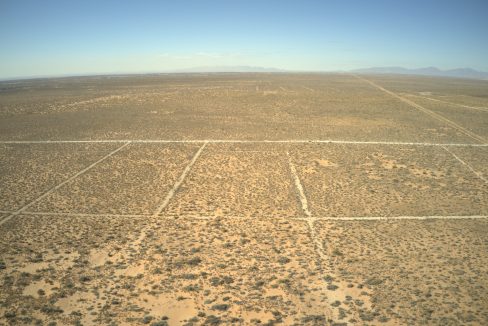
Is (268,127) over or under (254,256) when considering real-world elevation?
over

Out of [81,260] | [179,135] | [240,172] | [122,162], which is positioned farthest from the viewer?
[179,135]

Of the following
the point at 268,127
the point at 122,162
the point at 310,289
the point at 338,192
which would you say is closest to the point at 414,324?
the point at 310,289

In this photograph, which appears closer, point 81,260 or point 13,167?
point 81,260

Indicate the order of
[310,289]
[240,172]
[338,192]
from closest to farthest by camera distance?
1. [310,289]
2. [338,192]
3. [240,172]

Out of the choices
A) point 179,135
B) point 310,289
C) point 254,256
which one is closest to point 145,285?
point 254,256

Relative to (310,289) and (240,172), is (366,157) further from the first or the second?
(310,289)

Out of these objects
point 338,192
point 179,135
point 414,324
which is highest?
point 179,135
